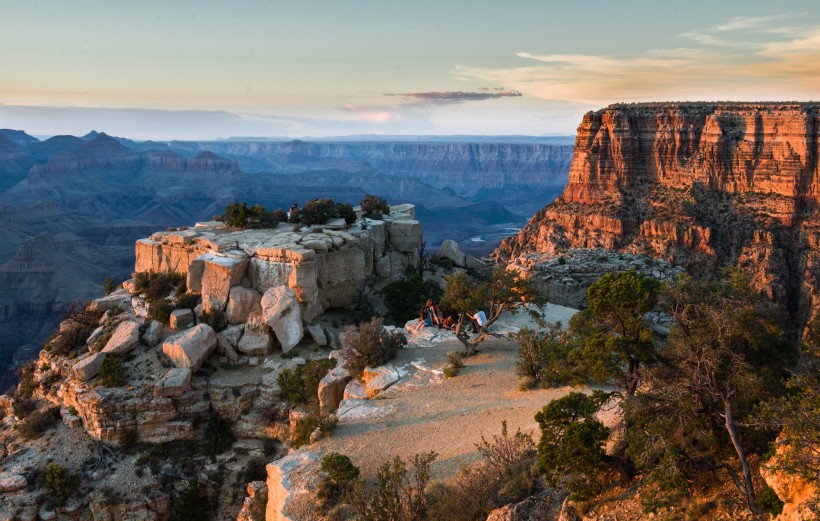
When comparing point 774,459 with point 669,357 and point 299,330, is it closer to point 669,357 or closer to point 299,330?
point 669,357

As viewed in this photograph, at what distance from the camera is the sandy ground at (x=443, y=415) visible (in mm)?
14664

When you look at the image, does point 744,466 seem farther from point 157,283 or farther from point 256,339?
point 157,283

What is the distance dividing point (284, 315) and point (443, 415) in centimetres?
936

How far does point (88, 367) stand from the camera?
857 inches

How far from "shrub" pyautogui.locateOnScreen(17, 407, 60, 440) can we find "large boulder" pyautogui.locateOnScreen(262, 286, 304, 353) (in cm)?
898

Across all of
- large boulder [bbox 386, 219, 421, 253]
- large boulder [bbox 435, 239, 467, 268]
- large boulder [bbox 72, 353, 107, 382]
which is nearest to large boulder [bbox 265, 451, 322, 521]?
large boulder [bbox 72, 353, 107, 382]

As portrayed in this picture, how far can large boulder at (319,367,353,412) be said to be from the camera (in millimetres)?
19453

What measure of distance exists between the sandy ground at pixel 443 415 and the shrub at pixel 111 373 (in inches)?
404

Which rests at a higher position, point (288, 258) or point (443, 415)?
point (288, 258)

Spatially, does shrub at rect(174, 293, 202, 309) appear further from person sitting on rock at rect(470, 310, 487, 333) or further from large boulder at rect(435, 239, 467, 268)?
large boulder at rect(435, 239, 467, 268)

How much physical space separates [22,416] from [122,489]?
6.98 metres

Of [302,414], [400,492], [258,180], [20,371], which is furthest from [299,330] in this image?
[258,180]

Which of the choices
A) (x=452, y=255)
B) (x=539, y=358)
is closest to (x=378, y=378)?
(x=539, y=358)

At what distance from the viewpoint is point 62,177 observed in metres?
174
